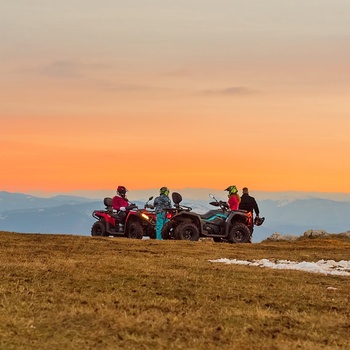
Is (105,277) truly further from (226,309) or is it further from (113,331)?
(113,331)

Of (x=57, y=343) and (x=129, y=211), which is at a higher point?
(x=129, y=211)

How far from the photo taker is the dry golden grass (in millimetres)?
10242

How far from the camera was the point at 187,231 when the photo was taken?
3231 cm

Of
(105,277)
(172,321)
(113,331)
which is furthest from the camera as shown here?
(105,277)

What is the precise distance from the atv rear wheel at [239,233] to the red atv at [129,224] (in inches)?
171

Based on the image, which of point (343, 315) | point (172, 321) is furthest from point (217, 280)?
point (172, 321)

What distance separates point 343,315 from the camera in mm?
12836

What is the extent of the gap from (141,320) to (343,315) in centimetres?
430

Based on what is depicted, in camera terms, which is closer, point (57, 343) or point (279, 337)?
point (57, 343)

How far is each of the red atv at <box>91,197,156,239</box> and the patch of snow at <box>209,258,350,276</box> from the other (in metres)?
12.2

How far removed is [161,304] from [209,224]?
20.4 metres

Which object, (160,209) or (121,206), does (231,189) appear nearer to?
(160,209)

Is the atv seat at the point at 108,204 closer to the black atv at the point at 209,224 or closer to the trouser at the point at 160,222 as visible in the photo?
the trouser at the point at 160,222

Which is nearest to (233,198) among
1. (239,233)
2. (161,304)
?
(239,233)
